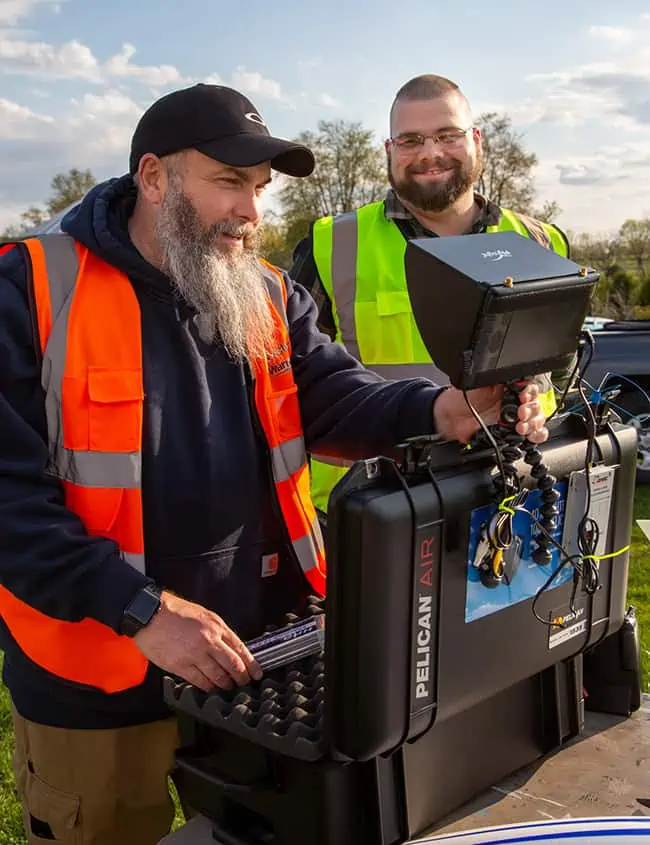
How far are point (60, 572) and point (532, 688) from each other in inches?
33.1

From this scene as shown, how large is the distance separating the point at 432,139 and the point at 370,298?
23.0 inches

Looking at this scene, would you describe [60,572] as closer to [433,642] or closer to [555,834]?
[433,642]

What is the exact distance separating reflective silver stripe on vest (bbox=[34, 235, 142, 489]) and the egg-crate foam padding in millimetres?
446

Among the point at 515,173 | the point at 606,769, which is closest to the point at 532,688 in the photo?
the point at 606,769

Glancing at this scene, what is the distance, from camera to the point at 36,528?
166 cm

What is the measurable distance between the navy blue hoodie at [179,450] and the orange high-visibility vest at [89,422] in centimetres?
4

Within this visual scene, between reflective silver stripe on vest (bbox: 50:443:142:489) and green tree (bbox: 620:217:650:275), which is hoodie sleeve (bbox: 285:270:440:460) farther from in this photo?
green tree (bbox: 620:217:650:275)

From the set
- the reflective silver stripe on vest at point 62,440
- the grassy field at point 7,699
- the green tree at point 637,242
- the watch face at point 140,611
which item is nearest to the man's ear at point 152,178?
the reflective silver stripe on vest at point 62,440

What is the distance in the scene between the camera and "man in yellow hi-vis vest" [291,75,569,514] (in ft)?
9.84

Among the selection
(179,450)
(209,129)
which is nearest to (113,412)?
(179,450)

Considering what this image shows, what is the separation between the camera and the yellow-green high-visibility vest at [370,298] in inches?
117

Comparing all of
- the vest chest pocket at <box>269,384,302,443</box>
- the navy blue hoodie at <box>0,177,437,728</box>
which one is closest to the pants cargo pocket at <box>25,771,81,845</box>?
the navy blue hoodie at <box>0,177,437,728</box>

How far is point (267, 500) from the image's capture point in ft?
6.61

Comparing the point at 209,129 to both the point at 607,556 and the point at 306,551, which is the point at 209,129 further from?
the point at 607,556
